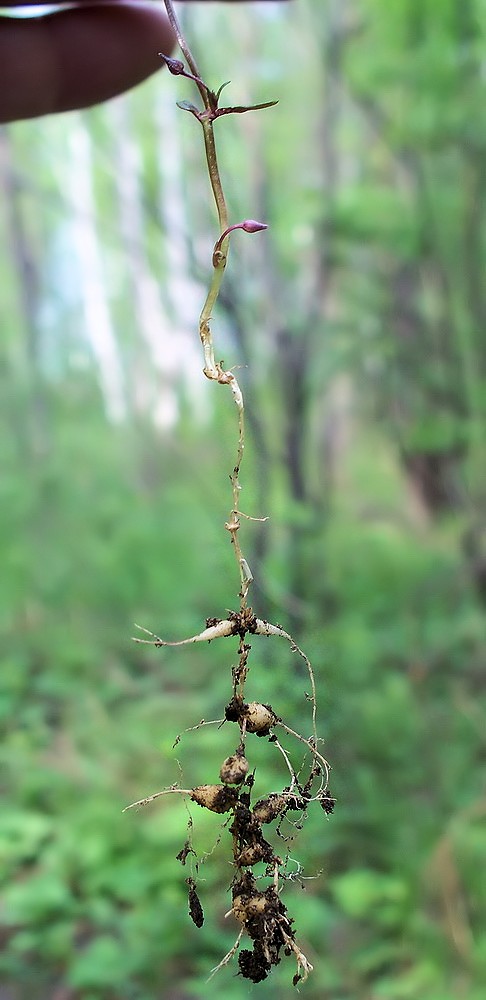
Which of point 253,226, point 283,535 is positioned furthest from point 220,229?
point 283,535

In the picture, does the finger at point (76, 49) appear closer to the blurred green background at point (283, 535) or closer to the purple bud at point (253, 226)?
the blurred green background at point (283, 535)

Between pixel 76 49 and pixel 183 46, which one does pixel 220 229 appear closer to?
pixel 183 46

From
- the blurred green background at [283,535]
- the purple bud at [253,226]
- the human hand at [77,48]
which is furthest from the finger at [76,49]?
the purple bud at [253,226]

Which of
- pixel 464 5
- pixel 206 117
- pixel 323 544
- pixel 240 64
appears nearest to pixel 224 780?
pixel 206 117

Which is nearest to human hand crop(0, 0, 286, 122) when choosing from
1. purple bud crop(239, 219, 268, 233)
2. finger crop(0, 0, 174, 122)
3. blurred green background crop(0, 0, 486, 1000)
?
finger crop(0, 0, 174, 122)

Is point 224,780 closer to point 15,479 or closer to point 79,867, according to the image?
point 79,867

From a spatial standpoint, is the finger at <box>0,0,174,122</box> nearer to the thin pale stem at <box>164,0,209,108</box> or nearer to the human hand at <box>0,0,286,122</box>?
the human hand at <box>0,0,286,122</box>
